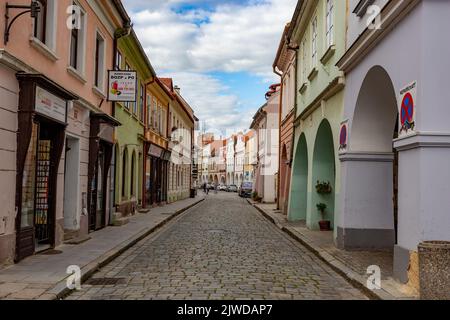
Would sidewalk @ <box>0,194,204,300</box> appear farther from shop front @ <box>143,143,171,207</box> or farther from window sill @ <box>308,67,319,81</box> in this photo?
shop front @ <box>143,143,171,207</box>

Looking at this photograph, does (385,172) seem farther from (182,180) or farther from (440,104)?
(182,180)

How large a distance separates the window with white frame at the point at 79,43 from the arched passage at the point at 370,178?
6.54 meters

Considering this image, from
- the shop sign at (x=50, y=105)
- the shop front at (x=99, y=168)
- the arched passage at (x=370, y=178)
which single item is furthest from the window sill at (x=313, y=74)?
the shop sign at (x=50, y=105)

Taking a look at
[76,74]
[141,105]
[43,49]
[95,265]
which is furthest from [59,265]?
[141,105]

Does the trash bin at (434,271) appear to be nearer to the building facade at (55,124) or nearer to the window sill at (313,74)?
the building facade at (55,124)

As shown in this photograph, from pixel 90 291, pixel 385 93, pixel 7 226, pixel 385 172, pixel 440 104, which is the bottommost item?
pixel 90 291

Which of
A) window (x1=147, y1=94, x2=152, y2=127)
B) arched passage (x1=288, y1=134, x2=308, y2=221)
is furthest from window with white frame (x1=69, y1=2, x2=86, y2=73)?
window (x1=147, y1=94, x2=152, y2=127)

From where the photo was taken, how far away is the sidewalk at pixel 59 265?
6634 mm

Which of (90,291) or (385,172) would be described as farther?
(385,172)

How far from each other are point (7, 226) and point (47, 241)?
2.38 metres

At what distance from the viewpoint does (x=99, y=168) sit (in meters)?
14.9
